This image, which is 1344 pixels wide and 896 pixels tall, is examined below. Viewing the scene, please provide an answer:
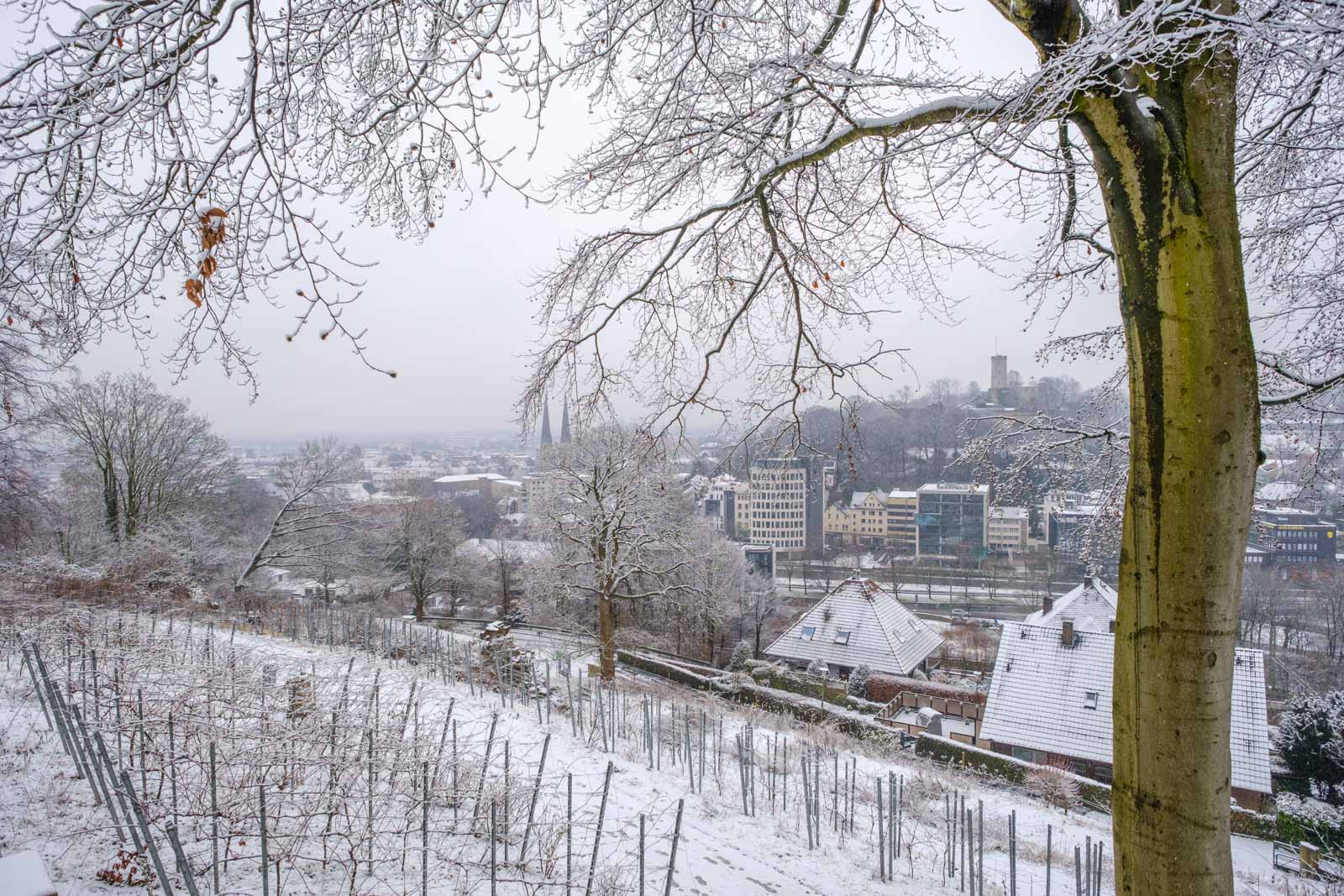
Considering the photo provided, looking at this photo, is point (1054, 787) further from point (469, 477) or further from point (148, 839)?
point (469, 477)

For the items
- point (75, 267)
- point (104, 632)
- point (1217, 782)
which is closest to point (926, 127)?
point (1217, 782)

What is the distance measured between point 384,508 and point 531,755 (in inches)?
963

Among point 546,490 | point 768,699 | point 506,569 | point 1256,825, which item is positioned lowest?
point 1256,825

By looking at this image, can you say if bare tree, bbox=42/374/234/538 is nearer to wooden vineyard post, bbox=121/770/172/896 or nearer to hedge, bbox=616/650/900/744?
hedge, bbox=616/650/900/744

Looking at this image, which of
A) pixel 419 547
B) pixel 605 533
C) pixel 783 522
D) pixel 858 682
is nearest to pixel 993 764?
pixel 858 682

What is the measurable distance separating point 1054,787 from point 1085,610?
10808mm

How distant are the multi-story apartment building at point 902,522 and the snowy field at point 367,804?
37.7m

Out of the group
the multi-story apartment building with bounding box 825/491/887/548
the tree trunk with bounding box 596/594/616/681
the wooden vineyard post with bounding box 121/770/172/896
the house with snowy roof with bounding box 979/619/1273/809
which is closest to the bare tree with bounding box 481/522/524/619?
the tree trunk with bounding box 596/594/616/681

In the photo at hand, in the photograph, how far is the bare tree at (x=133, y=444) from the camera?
20.1 metres

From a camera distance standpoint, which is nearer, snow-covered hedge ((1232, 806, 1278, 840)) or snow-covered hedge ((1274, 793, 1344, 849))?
snow-covered hedge ((1274, 793, 1344, 849))

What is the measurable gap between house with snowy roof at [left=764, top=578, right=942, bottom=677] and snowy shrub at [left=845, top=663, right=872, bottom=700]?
1.82ft

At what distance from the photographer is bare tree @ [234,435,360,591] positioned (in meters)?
21.6

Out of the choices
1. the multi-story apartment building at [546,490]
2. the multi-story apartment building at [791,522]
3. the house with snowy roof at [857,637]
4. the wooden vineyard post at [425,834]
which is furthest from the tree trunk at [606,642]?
the multi-story apartment building at [791,522]

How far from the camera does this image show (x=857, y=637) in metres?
21.6
